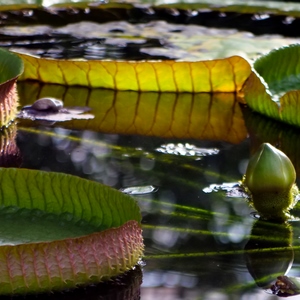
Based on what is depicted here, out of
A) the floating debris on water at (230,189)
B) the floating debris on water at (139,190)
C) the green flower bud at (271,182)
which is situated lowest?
the floating debris on water at (230,189)

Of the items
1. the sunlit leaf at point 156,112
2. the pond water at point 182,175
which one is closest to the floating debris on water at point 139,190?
the pond water at point 182,175

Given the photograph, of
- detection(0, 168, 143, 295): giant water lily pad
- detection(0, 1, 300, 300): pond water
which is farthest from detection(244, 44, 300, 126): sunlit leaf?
detection(0, 168, 143, 295): giant water lily pad

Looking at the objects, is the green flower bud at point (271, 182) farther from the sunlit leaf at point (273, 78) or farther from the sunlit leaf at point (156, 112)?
the sunlit leaf at point (273, 78)

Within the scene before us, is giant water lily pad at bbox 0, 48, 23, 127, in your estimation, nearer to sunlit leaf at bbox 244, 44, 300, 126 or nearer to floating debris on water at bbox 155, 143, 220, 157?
floating debris on water at bbox 155, 143, 220, 157

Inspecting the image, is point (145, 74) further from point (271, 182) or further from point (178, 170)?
point (271, 182)

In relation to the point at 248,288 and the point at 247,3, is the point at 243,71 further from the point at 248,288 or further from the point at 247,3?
the point at 247,3

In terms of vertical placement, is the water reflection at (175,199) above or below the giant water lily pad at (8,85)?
below

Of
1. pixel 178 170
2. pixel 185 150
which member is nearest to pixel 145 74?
pixel 185 150
